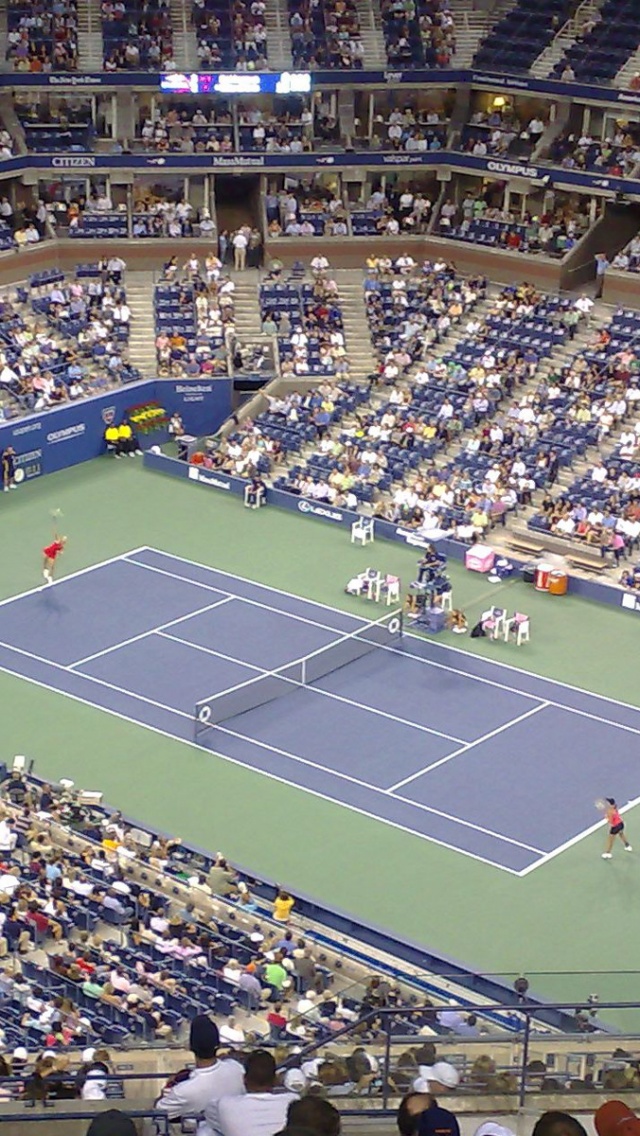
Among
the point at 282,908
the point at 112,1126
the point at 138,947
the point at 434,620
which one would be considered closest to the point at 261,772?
the point at 282,908

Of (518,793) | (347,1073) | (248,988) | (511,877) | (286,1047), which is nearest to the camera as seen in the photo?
(347,1073)

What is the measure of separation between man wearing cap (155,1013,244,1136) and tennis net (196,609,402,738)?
91.1 ft

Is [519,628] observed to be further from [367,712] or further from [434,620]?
[367,712]

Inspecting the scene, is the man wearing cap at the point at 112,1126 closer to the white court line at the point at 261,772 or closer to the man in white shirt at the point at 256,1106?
the man in white shirt at the point at 256,1106

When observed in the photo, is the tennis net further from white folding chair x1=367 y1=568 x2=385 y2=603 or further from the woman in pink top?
the woman in pink top

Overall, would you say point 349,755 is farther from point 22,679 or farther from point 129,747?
point 22,679

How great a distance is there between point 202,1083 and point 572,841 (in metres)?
24.9

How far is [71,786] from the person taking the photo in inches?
1543

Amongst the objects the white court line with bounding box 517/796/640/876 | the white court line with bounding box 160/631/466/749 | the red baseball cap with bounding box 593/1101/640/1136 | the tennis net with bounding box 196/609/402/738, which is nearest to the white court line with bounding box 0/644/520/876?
the white court line with bounding box 517/796/640/876

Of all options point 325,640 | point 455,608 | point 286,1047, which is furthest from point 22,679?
point 286,1047

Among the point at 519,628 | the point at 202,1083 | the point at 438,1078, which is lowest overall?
the point at 519,628

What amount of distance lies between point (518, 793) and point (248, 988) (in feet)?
35.5

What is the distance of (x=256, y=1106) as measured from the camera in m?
13.6

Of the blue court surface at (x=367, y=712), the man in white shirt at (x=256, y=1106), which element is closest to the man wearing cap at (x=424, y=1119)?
the man in white shirt at (x=256, y=1106)
